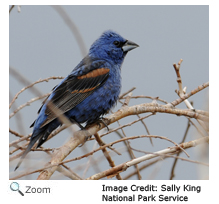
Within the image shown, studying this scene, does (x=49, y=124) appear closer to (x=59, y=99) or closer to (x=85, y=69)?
(x=59, y=99)

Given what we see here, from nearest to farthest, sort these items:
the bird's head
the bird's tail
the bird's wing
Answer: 1. the bird's tail
2. the bird's wing
3. the bird's head

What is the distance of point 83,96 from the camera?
3260 millimetres

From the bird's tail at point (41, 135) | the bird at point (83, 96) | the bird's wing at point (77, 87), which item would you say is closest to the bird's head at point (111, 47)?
the bird at point (83, 96)

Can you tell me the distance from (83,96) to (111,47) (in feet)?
2.83

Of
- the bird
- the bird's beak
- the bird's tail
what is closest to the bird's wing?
the bird

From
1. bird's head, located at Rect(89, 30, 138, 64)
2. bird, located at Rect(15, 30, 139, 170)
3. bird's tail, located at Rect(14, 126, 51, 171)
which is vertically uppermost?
bird's head, located at Rect(89, 30, 138, 64)

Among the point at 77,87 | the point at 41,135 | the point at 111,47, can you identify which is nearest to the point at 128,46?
the point at 111,47

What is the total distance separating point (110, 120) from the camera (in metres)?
3.01

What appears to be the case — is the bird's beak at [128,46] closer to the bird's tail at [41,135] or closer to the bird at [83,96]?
the bird at [83,96]

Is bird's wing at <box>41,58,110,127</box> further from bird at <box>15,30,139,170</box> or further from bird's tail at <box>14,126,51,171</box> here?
bird's tail at <box>14,126,51,171</box>

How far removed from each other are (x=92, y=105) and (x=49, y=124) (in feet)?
1.61

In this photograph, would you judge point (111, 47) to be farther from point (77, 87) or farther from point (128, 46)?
point (77, 87)

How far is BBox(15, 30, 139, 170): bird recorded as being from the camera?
10.0ft
